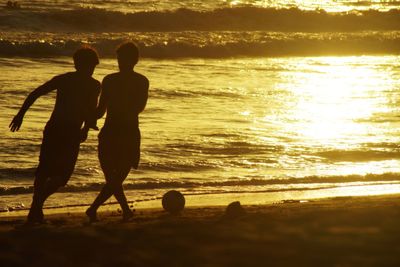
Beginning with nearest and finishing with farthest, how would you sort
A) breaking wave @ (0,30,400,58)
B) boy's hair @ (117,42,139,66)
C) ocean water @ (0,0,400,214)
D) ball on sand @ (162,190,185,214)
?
boy's hair @ (117,42,139,66), ball on sand @ (162,190,185,214), ocean water @ (0,0,400,214), breaking wave @ (0,30,400,58)

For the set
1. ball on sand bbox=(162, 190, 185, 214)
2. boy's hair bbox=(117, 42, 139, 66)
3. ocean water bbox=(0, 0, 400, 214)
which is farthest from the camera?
ocean water bbox=(0, 0, 400, 214)

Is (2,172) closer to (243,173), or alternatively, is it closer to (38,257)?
(243,173)

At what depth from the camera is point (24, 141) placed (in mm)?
15023

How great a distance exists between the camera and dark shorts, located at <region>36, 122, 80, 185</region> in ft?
29.4

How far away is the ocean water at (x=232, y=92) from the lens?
13.4 metres

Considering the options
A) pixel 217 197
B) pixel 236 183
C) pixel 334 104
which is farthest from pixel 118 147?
pixel 334 104

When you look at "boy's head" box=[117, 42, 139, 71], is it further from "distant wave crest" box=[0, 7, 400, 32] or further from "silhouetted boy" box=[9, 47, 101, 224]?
"distant wave crest" box=[0, 7, 400, 32]

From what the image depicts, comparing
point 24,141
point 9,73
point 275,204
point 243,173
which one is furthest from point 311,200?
point 9,73

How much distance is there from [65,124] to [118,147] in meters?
0.49

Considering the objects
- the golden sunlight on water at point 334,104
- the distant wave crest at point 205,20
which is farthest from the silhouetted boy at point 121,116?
the distant wave crest at point 205,20

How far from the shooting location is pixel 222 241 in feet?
24.6

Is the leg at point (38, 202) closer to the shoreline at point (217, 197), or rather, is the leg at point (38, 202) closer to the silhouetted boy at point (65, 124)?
the silhouetted boy at point (65, 124)

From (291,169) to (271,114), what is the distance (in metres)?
5.01

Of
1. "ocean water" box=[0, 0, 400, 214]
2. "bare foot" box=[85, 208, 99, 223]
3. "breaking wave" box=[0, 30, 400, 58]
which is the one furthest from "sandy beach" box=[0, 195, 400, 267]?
"breaking wave" box=[0, 30, 400, 58]
